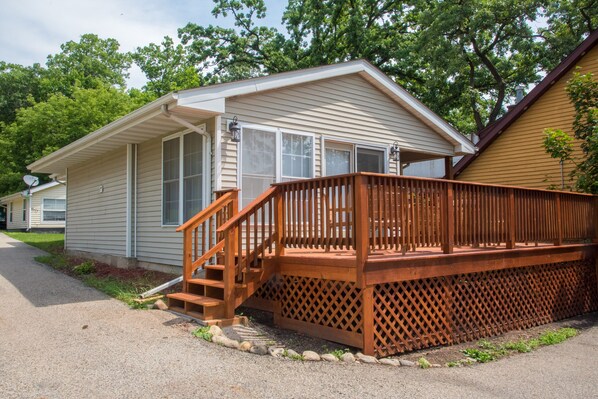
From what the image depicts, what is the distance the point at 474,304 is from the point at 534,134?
9.00m

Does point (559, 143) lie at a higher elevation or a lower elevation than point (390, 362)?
higher

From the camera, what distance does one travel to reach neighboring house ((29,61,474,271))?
25.2 ft

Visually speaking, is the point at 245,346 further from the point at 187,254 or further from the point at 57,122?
the point at 57,122

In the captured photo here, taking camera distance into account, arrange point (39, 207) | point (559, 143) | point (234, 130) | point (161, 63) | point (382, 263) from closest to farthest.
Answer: point (382, 263) < point (234, 130) < point (559, 143) < point (39, 207) < point (161, 63)

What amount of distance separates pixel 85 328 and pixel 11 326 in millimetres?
976

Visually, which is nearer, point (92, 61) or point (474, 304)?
point (474, 304)

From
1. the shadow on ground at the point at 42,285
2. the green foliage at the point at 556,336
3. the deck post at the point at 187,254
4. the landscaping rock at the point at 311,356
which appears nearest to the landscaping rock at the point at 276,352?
the landscaping rock at the point at 311,356

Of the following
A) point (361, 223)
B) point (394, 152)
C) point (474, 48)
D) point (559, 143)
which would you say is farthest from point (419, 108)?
point (474, 48)

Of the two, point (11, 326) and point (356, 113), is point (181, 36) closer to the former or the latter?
point (356, 113)

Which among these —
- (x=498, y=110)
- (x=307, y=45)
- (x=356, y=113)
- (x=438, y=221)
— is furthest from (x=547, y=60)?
(x=438, y=221)

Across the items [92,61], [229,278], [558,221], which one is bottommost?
[229,278]

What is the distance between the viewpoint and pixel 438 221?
5992 millimetres

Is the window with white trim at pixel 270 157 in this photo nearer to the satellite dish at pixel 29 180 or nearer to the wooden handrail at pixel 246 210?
the wooden handrail at pixel 246 210

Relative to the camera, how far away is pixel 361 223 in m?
5.12
